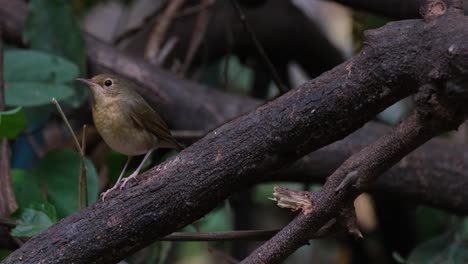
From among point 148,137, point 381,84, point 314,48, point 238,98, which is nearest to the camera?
point 381,84

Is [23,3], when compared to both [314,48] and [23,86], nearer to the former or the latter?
[23,86]

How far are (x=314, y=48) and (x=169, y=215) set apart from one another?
2439 millimetres

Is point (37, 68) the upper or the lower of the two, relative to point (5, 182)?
upper

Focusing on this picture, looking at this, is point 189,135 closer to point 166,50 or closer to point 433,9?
point 166,50

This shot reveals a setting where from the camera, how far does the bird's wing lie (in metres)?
2.63

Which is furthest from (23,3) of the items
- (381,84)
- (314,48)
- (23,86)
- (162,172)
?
(381,84)

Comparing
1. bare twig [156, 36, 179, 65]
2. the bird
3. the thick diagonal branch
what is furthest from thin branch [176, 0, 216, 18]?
the bird

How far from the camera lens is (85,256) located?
6.35 feet

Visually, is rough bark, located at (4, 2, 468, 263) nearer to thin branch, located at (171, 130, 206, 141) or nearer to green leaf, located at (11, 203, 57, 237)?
green leaf, located at (11, 203, 57, 237)

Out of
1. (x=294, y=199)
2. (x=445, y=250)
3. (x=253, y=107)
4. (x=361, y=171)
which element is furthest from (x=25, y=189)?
(x=445, y=250)

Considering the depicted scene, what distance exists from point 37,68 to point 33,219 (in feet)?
2.76

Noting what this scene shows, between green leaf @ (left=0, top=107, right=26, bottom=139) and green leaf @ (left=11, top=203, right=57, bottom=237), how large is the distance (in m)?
0.23

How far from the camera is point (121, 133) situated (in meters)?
2.59

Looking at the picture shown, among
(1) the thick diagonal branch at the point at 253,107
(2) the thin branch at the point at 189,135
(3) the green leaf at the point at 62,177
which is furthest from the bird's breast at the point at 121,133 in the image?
(1) the thick diagonal branch at the point at 253,107
